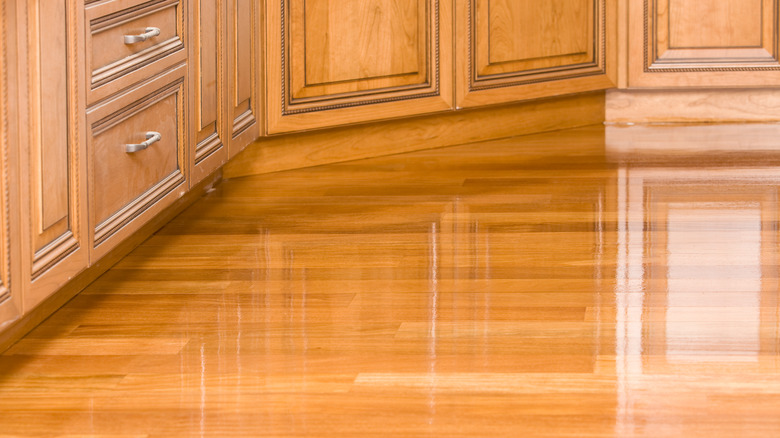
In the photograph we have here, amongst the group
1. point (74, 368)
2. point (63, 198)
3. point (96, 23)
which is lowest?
point (74, 368)

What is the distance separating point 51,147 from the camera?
5.00 feet

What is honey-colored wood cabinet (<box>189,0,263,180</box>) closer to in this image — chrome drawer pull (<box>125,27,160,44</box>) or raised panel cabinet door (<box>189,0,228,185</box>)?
raised panel cabinet door (<box>189,0,228,185</box>)

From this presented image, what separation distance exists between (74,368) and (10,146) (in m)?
0.30

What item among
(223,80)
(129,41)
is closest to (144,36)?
(129,41)

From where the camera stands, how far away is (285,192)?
8.63 ft

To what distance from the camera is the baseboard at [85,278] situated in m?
1.59

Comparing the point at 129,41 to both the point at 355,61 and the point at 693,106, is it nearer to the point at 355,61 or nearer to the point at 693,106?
the point at 355,61

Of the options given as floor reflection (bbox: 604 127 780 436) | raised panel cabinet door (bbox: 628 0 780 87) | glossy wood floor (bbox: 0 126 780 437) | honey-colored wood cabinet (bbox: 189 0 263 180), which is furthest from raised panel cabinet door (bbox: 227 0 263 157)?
raised panel cabinet door (bbox: 628 0 780 87)

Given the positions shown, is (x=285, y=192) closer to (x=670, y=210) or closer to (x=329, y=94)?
(x=329, y=94)

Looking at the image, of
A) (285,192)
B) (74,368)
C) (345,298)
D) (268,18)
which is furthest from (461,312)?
(268,18)

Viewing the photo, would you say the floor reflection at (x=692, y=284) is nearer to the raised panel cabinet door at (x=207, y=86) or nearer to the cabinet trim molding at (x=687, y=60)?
the cabinet trim molding at (x=687, y=60)

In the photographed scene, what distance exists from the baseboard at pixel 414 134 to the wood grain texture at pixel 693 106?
0.22 ft

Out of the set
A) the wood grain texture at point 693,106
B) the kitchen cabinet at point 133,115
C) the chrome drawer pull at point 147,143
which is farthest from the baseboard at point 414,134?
the chrome drawer pull at point 147,143

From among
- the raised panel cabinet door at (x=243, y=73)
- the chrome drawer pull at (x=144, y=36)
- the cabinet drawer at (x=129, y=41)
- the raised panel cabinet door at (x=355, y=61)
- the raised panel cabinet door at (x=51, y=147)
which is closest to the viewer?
the raised panel cabinet door at (x=51, y=147)
